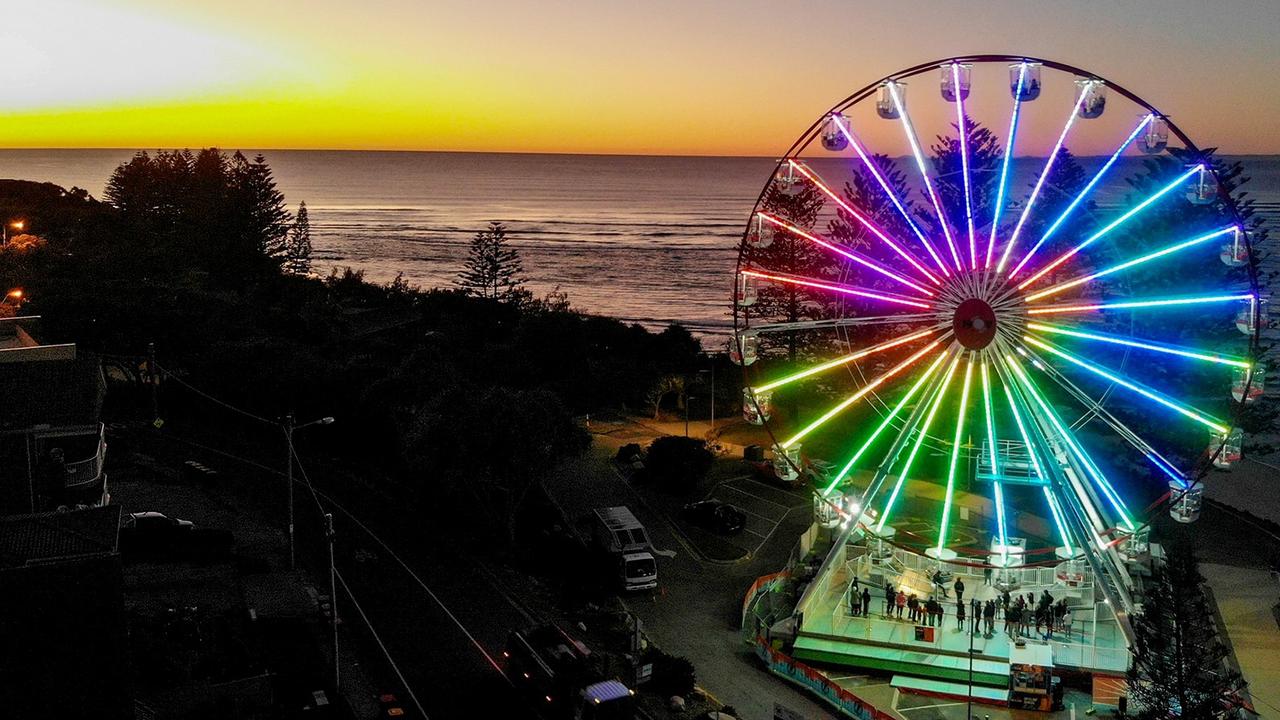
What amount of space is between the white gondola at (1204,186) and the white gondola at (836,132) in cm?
646

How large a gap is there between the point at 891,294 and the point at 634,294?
3318 inches

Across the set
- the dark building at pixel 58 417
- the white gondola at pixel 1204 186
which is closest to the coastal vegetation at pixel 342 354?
the dark building at pixel 58 417

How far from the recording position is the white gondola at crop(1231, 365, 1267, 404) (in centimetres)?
1906

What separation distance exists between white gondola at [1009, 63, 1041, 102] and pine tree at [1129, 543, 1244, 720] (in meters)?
9.02

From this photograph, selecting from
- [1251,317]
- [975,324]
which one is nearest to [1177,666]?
[1251,317]

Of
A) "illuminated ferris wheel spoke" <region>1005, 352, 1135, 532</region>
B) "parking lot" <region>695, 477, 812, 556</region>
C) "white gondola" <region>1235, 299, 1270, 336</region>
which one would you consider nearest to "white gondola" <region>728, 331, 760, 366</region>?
"illuminated ferris wheel spoke" <region>1005, 352, 1135, 532</region>

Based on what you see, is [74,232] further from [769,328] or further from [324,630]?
[769,328]

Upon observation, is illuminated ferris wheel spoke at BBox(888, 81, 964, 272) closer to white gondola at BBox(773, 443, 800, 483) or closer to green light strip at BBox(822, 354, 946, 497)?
green light strip at BBox(822, 354, 946, 497)

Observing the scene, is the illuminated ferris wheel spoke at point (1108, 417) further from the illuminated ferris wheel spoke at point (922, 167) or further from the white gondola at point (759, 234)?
the white gondola at point (759, 234)

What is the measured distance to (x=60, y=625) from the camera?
1531 cm

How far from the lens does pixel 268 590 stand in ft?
82.9

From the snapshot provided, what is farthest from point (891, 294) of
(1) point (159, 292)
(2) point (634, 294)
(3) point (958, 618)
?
(2) point (634, 294)

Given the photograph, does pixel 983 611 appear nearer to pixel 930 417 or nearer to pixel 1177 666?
pixel 1177 666

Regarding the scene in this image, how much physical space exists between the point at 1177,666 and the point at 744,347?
32.1ft
